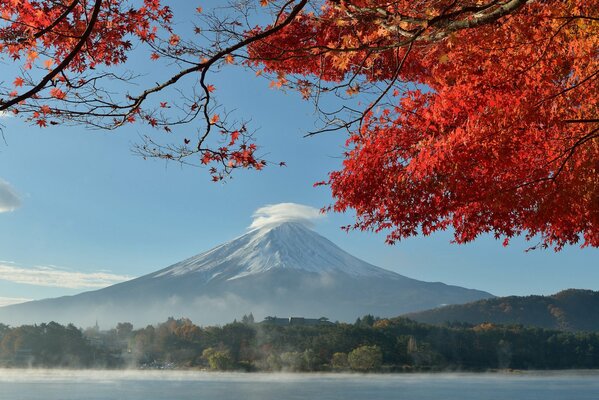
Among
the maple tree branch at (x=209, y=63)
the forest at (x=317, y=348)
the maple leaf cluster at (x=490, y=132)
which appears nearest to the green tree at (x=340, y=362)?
the forest at (x=317, y=348)

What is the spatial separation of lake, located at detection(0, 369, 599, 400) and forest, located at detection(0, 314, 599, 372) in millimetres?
1255

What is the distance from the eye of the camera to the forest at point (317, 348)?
41.4m

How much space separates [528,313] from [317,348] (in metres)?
43.8

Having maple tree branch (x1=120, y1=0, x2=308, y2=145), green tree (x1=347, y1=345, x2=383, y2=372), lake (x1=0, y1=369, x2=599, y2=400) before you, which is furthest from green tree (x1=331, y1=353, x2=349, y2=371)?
maple tree branch (x1=120, y1=0, x2=308, y2=145)

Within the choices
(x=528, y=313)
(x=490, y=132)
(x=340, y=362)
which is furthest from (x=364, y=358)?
(x=528, y=313)

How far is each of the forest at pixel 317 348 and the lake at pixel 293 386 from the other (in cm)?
126

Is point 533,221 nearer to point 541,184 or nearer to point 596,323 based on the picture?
point 541,184

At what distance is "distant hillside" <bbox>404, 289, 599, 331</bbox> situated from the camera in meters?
74.7

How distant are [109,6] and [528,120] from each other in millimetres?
4765

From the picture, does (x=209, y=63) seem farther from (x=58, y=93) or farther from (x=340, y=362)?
(x=340, y=362)

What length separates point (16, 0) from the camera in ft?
20.7

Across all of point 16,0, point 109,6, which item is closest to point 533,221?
point 109,6

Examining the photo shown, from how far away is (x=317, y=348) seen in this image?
137ft

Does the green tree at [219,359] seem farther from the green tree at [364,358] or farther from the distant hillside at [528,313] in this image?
the distant hillside at [528,313]
